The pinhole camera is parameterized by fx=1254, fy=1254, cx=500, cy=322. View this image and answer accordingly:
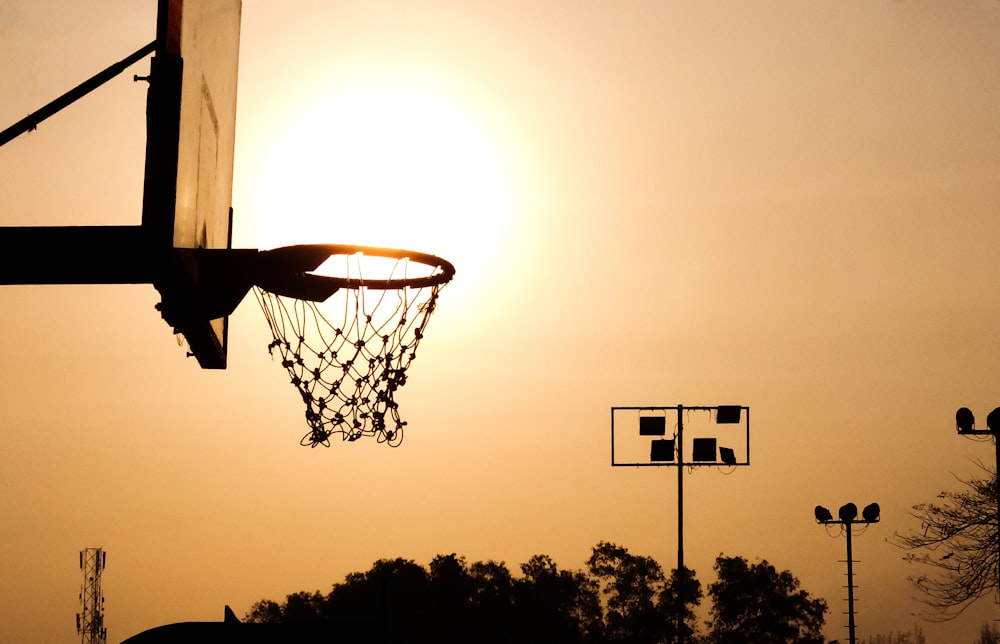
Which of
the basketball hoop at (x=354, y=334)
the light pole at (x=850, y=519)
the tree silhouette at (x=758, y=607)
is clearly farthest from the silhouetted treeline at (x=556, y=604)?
the basketball hoop at (x=354, y=334)

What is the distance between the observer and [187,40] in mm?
6176

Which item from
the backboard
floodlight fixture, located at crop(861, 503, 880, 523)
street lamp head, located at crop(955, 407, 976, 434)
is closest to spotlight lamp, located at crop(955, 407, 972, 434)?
street lamp head, located at crop(955, 407, 976, 434)

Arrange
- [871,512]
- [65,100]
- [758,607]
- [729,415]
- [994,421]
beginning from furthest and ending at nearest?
[758,607] < [871,512] < [729,415] < [994,421] < [65,100]

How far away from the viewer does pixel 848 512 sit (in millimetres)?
35281

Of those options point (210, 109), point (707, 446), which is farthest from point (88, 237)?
point (707, 446)

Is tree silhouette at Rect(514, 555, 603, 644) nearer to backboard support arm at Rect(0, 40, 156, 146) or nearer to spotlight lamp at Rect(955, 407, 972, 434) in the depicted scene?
spotlight lamp at Rect(955, 407, 972, 434)

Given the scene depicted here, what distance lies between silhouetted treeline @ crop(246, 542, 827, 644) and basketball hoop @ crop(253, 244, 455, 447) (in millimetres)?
56456

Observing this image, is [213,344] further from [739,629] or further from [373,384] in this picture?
[739,629]

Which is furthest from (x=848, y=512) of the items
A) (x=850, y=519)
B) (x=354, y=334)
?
(x=354, y=334)

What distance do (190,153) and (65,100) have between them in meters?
0.66

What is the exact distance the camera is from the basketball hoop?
28.5 feet

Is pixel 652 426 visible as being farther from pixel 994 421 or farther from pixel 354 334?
pixel 354 334

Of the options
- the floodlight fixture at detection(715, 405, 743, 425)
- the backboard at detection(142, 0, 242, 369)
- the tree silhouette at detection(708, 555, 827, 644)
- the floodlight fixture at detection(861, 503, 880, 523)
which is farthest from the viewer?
the tree silhouette at detection(708, 555, 827, 644)

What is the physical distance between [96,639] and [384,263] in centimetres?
5381
